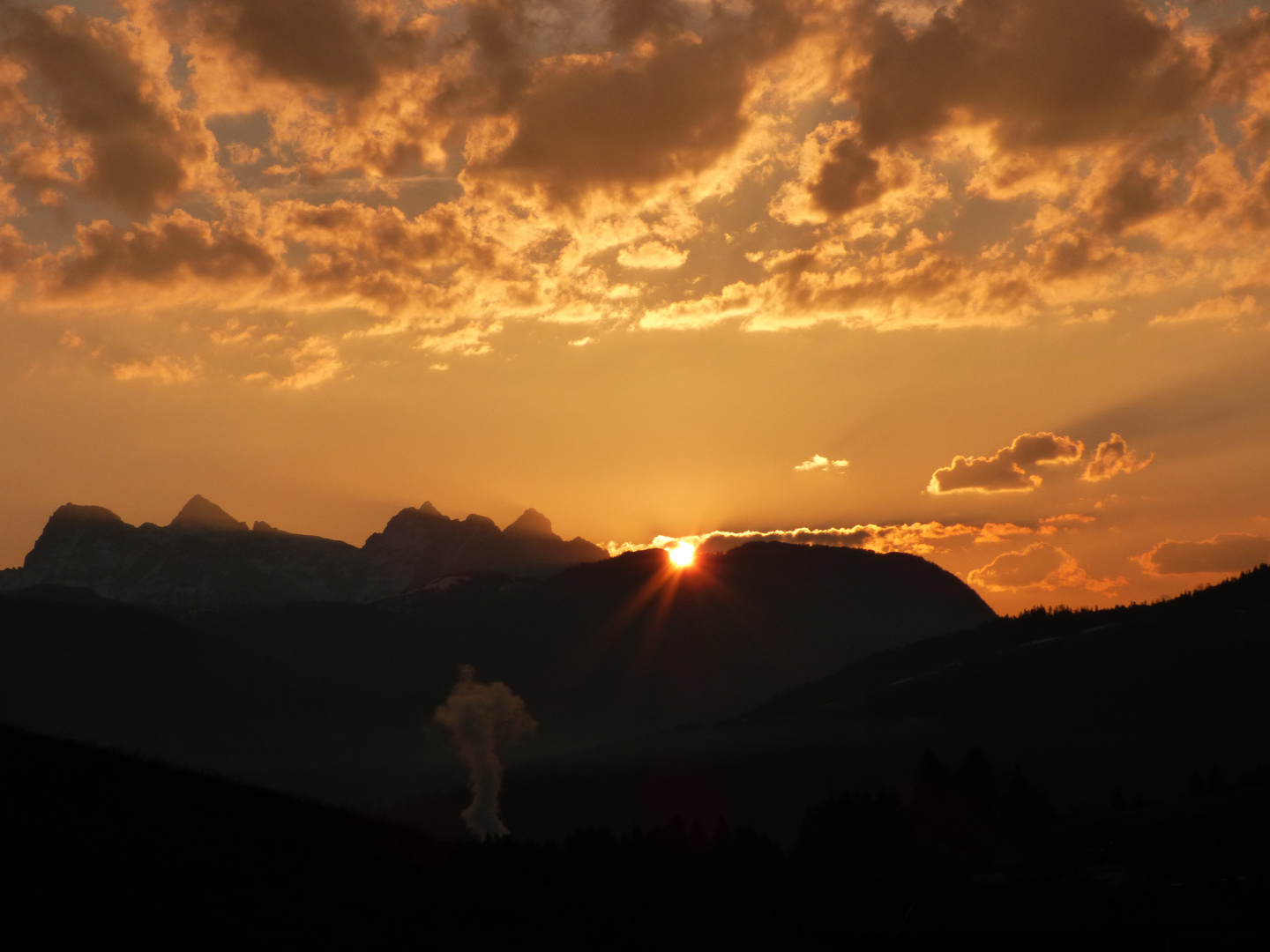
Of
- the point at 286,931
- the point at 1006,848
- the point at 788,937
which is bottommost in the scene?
the point at 1006,848

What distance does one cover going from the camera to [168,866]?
28500mm

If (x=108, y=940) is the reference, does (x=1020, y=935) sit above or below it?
below

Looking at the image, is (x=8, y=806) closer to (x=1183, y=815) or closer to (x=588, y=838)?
(x=588, y=838)

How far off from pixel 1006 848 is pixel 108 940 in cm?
11776

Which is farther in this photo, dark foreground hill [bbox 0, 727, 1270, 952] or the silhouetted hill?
dark foreground hill [bbox 0, 727, 1270, 952]

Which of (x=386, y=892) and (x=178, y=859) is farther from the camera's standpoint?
(x=386, y=892)

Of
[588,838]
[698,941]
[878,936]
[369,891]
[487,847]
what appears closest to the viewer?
[369,891]

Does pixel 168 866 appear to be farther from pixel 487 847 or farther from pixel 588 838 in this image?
pixel 588 838

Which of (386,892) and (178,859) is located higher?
(178,859)

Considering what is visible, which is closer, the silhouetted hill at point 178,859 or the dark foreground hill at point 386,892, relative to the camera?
the silhouetted hill at point 178,859

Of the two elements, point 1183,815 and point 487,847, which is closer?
point 487,847

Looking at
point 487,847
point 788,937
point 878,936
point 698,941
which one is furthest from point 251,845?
point 878,936

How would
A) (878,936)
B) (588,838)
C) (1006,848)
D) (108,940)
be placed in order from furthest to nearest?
(1006,848)
(588,838)
(878,936)
(108,940)

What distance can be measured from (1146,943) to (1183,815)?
67461 mm
